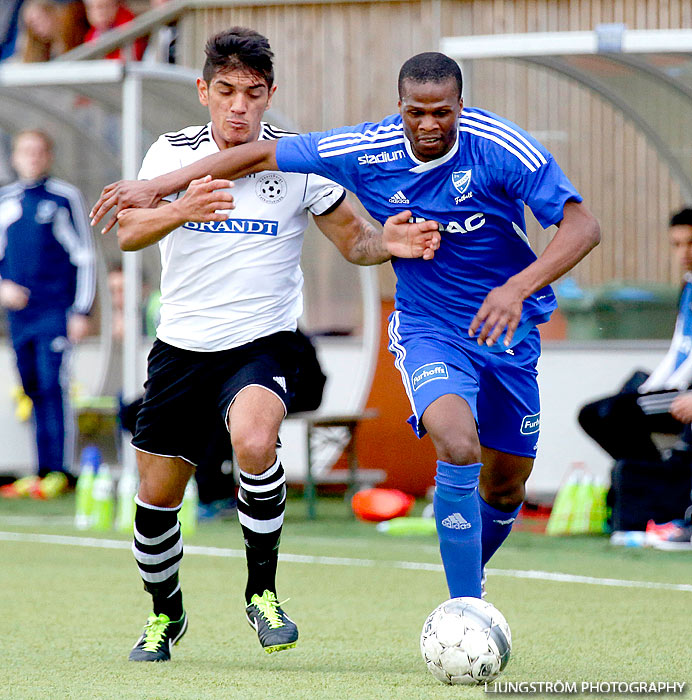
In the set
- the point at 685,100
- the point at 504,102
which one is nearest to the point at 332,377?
the point at 504,102

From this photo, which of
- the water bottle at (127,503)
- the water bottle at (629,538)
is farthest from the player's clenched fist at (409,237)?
the water bottle at (127,503)

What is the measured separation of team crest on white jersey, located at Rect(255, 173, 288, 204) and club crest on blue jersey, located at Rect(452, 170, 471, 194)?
67 centimetres

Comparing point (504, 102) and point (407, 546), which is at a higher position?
point (504, 102)

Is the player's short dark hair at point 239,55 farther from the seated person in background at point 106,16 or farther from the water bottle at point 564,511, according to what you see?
the seated person in background at point 106,16

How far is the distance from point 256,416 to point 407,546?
4358 millimetres

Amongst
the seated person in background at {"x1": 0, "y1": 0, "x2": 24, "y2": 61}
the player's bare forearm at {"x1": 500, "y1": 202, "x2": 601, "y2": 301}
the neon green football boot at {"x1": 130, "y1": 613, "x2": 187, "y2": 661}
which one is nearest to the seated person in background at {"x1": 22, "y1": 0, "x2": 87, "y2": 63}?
the seated person in background at {"x1": 0, "y1": 0, "x2": 24, "y2": 61}

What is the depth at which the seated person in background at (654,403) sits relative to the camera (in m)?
8.88

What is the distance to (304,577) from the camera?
787cm

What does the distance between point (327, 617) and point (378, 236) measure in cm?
193

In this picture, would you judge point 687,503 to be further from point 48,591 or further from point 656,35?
point 48,591

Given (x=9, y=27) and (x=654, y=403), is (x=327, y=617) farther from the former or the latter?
(x=9, y=27)

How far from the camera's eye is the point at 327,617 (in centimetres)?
645

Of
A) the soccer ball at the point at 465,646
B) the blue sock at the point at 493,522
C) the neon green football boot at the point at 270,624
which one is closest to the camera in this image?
the soccer ball at the point at 465,646

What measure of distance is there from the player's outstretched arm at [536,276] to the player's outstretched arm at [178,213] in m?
0.97
